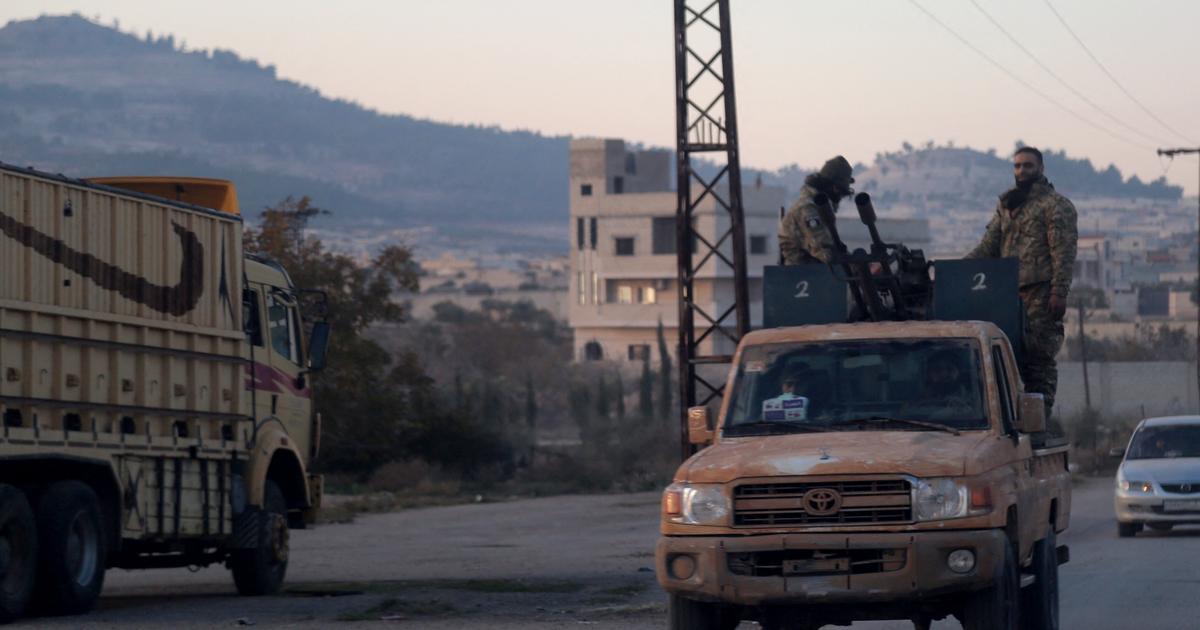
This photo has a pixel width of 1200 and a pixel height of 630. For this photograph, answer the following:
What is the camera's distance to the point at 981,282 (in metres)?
13.0

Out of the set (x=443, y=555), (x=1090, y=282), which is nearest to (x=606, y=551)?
(x=443, y=555)

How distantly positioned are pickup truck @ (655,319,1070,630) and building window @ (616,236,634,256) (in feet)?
311

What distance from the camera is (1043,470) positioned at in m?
12.2

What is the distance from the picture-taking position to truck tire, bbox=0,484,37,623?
1327 centimetres

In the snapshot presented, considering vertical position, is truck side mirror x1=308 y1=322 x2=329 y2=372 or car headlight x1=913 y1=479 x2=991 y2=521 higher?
truck side mirror x1=308 y1=322 x2=329 y2=372

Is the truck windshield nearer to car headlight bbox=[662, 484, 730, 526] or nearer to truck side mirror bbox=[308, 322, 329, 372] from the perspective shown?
car headlight bbox=[662, 484, 730, 526]

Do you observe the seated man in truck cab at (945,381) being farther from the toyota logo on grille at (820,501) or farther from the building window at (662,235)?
the building window at (662,235)

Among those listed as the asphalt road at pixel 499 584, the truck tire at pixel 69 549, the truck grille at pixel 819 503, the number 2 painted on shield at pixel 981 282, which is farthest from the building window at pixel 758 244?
the truck grille at pixel 819 503

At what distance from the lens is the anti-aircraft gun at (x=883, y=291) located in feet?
42.2

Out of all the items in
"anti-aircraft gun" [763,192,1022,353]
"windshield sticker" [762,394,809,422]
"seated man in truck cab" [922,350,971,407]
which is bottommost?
"windshield sticker" [762,394,809,422]

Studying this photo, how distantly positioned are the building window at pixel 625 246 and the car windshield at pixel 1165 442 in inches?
3194

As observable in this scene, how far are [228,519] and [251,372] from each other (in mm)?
1445

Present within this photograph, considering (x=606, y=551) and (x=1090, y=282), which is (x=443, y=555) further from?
(x=1090, y=282)

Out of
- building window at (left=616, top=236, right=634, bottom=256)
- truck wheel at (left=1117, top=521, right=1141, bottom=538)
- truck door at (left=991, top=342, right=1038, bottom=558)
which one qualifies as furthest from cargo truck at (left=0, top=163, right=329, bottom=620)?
building window at (left=616, top=236, right=634, bottom=256)
